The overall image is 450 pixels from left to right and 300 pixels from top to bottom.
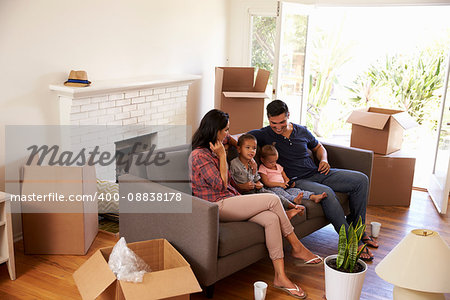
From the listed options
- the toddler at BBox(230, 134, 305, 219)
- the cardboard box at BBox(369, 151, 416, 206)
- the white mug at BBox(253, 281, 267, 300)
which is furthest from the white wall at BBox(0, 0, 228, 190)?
the cardboard box at BBox(369, 151, 416, 206)

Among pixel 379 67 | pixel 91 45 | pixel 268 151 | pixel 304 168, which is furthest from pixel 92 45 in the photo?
pixel 379 67

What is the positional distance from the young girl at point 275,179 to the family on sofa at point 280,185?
19mm

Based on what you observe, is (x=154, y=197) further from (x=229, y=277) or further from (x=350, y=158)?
(x=350, y=158)

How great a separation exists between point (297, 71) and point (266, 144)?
226cm

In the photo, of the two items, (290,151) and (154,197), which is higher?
(290,151)

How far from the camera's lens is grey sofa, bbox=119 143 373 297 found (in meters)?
2.40

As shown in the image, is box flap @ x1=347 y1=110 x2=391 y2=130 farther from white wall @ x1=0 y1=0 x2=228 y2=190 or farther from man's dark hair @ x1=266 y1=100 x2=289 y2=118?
white wall @ x1=0 y1=0 x2=228 y2=190

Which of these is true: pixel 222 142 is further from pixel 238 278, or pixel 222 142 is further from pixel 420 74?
pixel 420 74

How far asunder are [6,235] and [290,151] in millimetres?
2017

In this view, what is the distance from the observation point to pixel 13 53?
3.04 metres

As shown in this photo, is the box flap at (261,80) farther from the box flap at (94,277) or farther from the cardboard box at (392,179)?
the box flap at (94,277)

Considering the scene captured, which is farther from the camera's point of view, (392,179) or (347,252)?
(392,179)

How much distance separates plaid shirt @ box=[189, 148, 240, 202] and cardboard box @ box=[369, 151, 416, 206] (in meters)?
2.04

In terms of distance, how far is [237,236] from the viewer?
2549 millimetres
